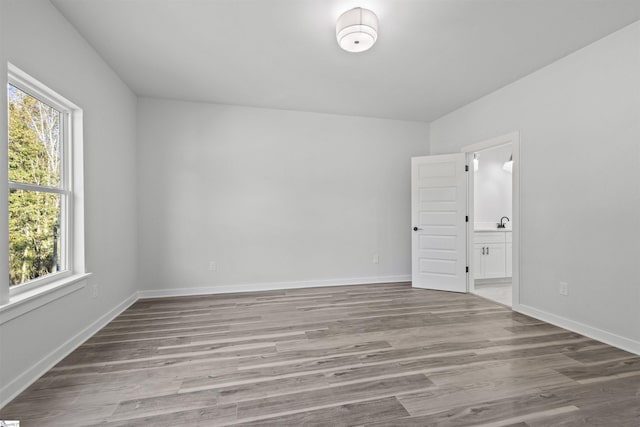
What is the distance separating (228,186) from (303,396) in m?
3.10

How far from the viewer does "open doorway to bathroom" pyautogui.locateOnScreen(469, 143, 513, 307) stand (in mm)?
4471

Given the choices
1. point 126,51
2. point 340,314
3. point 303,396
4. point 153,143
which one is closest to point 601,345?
point 340,314

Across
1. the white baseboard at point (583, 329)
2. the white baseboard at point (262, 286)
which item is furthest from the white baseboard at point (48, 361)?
the white baseboard at point (583, 329)

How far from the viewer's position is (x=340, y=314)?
10.8ft

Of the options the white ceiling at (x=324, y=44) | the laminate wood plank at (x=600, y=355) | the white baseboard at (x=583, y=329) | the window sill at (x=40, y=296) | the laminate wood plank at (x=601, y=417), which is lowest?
the laminate wood plank at (x=600, y=355)

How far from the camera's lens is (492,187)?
5305 mm

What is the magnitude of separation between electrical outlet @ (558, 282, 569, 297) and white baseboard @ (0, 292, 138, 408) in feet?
14.8

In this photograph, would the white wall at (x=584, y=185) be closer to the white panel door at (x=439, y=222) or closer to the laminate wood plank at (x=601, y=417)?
the white panel door at (x=439, y=222)

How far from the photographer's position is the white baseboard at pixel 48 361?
172 centimetres

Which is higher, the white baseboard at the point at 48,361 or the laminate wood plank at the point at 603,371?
the white baseboard at the point at 48,361

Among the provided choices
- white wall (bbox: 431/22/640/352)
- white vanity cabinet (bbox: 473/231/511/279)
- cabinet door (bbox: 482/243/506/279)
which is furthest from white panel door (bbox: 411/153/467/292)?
white wall (bbox: 431/22/640/352)

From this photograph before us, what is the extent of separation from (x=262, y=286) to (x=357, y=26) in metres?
3.48

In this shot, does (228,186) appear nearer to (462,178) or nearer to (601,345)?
(462,178)

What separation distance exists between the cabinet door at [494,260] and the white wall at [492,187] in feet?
2.18
